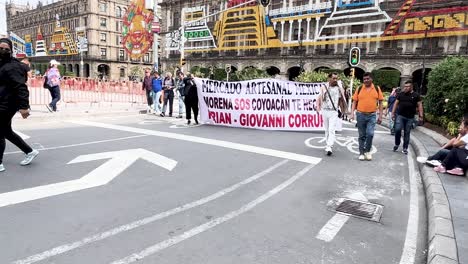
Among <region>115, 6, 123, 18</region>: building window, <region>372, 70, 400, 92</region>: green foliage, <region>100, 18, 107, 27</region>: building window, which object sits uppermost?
<region>115, 6, 123, 18</region>: building window

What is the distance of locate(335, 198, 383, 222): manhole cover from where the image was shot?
179 inches

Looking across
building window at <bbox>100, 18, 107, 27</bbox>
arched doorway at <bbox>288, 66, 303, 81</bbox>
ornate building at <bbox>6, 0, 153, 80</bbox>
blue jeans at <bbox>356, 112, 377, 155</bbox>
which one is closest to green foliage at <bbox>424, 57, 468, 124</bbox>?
blue jeans at <bbox>356, 112, 377, 155</bbox>

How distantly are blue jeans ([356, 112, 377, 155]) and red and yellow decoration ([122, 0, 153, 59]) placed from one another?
15.6m

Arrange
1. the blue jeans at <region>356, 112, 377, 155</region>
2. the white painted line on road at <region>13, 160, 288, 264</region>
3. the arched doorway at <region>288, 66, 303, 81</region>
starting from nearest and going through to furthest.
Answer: the white painted line on road at <region>13, 160, 288, 264</region> → the blue jeans at <region>356, 112, 377, 155</region> → the arched doorway at <region>288, 66, 303, 81</region>

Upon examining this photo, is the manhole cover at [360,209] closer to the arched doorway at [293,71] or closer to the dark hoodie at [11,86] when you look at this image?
the dark hoodie at [11,86]

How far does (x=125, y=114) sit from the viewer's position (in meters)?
14.8

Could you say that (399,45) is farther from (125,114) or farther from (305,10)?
(125,114)

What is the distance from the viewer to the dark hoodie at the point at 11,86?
5.44m

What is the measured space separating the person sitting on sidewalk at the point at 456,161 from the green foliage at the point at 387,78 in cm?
3465

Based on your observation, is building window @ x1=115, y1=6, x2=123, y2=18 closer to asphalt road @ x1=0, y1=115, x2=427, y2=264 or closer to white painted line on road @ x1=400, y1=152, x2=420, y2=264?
asphalt road @ x1=0, y1=115, x2=427, y2=264

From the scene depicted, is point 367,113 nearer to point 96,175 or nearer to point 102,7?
point 96,175

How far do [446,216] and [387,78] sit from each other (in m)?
37.7

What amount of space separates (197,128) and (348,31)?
36325mm

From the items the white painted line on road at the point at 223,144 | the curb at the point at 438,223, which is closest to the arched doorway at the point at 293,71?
the white painted line on road at the point at 223,144
